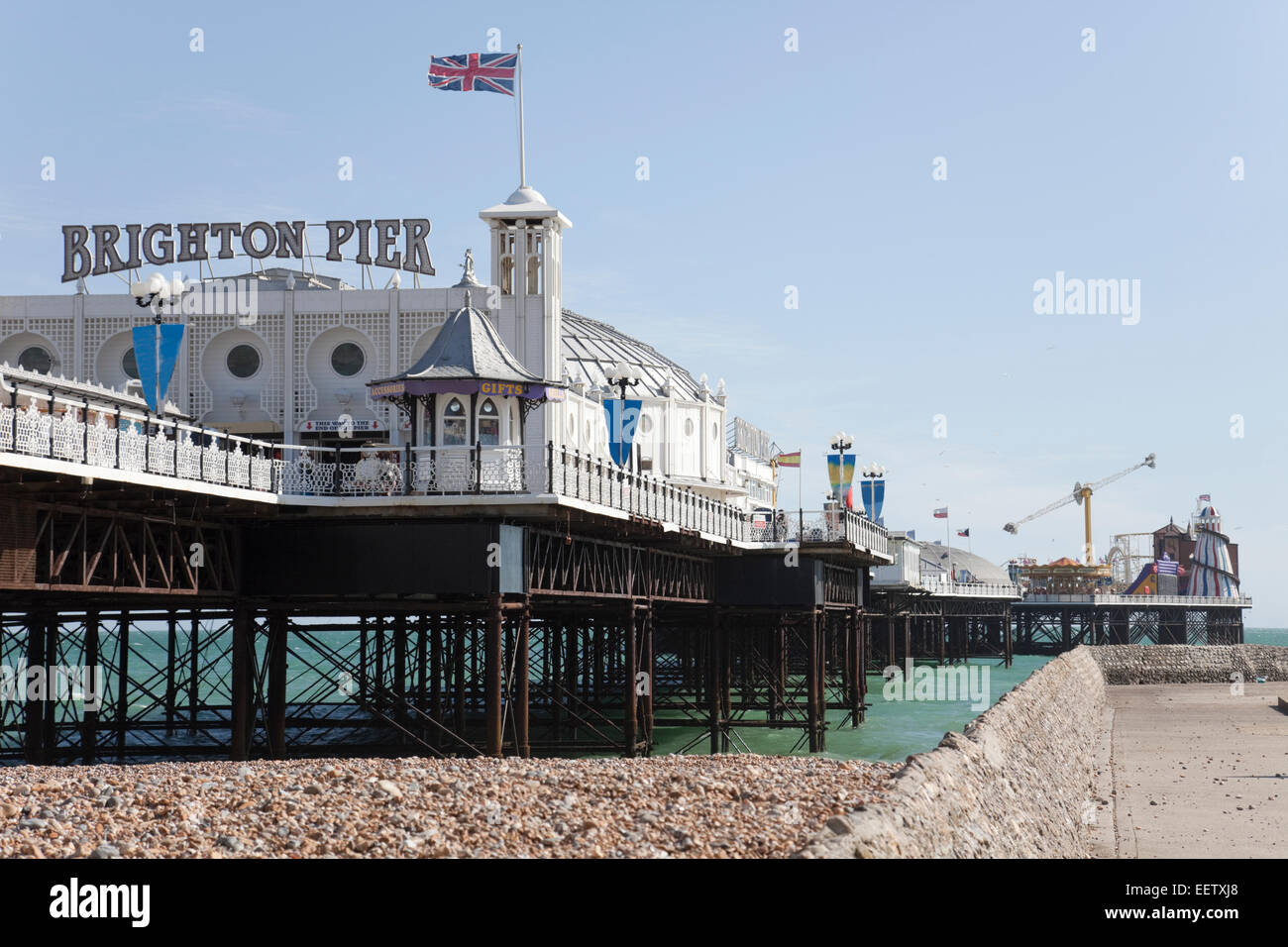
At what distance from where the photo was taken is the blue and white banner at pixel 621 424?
40156mm

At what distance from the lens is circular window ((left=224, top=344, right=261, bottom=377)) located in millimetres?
43781

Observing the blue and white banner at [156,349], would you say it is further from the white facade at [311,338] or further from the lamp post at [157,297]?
the white facade at [311,338]

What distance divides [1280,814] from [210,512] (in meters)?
22.1

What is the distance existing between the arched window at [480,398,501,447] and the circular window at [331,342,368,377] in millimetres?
15156

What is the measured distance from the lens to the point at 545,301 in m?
43.9

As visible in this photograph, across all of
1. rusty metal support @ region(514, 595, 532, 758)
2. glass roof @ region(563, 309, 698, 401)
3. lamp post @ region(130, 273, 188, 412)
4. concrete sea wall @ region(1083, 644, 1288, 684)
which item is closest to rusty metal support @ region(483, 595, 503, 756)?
rusty metal support @ region(514, 595, 532, 758)

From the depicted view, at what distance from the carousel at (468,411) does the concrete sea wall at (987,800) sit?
10.2 m

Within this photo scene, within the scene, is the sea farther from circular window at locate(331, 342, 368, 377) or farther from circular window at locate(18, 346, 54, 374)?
circular window at locate(18, 346, 54, 374)

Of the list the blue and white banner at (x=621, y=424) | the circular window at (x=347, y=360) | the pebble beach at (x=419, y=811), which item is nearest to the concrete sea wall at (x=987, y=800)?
the pebble beach at (x=419, y=811)

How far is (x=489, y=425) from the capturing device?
1164 inches
